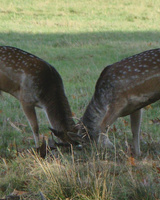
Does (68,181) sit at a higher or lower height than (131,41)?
higher

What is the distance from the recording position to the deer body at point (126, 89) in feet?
16.5

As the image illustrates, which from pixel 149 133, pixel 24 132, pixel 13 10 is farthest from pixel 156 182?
pixel 13 10

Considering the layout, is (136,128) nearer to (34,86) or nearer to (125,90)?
(125,90)

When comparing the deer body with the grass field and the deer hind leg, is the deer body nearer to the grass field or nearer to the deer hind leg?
the grass field

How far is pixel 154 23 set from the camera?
18000mm

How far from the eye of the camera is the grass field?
3.76 m

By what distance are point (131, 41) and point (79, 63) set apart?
3.59 m

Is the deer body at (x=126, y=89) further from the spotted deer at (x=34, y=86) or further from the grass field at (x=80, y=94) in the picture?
the spotted deer at (x=34, y=86)

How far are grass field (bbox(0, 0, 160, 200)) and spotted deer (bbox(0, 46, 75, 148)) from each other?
504 mm

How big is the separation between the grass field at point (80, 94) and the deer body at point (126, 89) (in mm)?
388

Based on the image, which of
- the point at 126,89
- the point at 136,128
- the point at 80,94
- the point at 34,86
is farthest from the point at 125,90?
the point at 80,94

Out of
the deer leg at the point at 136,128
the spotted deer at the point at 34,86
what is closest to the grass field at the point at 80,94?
the deer leg at the point at 136,128

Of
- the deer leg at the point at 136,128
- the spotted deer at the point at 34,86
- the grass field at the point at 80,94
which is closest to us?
the grass field at the point at 80,94

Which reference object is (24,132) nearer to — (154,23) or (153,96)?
(153,96)
